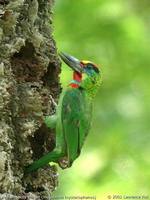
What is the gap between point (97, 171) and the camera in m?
5.46

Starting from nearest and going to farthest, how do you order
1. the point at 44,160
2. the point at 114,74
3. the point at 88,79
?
the point at 44,160 < the point at 88,79 < the point at 114,74

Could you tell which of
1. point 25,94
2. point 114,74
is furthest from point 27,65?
point 114,74

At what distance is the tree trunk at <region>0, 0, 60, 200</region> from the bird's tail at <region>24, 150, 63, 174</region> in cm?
3

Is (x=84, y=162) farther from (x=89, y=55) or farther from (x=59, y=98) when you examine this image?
(x=59, y=98)

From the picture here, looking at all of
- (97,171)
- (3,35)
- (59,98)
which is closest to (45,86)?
(59,98)

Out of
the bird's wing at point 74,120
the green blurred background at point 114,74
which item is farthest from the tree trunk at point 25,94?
the green blurred background at point 114,74

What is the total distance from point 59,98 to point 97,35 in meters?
2.82

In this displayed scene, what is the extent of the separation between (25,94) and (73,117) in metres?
0.22

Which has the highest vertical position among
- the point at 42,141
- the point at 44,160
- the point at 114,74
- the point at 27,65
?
the point at 114,74

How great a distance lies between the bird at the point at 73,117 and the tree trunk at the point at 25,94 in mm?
60

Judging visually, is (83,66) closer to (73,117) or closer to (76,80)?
(76,80)

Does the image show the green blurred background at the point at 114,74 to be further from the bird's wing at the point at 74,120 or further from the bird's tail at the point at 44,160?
the bird's tail at the point at 44,160

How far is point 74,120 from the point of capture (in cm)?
321

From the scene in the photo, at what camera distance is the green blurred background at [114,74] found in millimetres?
5629
